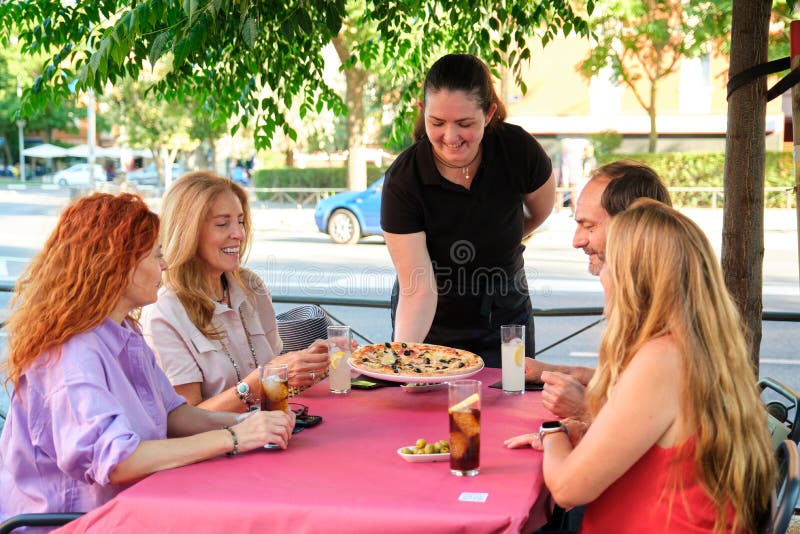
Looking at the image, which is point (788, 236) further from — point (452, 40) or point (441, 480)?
point (441, 480)

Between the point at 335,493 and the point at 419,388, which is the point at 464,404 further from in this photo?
the point at 419,388

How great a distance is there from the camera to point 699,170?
885 inches

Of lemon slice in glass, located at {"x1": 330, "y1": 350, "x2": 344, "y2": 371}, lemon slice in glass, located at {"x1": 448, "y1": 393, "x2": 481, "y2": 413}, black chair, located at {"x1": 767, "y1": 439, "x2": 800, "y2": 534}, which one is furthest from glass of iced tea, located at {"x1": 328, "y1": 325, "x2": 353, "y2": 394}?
black chair, located at {"x1": 767, "y1": 439, "x2": 800, "y2": 534}

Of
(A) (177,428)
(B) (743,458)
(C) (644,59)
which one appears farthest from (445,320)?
(C) (644,59)

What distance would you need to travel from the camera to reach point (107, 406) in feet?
7.25

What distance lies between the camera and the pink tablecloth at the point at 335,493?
194 centimetres

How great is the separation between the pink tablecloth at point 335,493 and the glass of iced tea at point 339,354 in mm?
519

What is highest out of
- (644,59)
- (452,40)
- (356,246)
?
(644,59)

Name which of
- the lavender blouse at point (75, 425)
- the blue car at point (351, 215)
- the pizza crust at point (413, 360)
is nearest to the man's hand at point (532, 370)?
the pizza crust at point (413, 360)

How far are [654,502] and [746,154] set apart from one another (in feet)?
6.69

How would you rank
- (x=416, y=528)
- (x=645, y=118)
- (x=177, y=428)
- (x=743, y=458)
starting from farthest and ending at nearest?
(x=645, y=118), (x=177, y=428), (x=743, y=458), (x=416, y=528)

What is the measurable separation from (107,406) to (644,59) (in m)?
23.4

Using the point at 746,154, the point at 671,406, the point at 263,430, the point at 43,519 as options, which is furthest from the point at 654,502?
the point at 746,154

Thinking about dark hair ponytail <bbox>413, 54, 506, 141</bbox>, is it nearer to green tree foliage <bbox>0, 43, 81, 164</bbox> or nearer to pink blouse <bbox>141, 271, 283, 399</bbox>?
pink blouse <bbox>141, 271, 283, 399</bbox>
